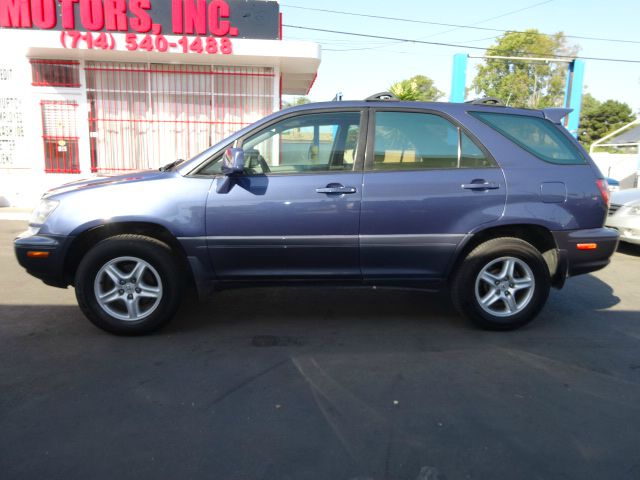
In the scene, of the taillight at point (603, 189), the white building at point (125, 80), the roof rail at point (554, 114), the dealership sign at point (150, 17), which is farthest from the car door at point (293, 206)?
the dealership sign at point (150, 17)

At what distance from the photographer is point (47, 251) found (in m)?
3.96

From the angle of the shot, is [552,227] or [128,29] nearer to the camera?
[552,227]

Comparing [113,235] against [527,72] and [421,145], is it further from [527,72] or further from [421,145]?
[527,72]

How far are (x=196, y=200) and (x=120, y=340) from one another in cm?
126

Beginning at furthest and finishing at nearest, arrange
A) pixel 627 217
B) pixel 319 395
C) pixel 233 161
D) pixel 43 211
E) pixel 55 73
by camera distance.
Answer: pixel 55 73 → pixel 627 217 → pixel 43 211 → pixel 233 161 → pixel 319 395

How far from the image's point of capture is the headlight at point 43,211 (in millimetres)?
4027

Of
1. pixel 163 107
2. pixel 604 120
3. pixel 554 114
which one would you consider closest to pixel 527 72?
pixel 604 120

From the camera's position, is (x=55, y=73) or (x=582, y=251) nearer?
(x=582, y=251)

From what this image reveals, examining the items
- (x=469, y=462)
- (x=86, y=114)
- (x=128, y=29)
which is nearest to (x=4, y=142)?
(x=86, y=114)

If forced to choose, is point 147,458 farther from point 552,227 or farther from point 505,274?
point 552,227

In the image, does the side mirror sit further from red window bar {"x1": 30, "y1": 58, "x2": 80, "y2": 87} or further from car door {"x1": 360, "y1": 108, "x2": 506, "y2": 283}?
red window bar {"x1": 30, "y1": 58, "x2": 80, "y2": 87}

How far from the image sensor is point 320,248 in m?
4.06

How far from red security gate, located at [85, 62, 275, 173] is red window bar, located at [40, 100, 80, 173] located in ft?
1.32

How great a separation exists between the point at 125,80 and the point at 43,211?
8.64 metres
